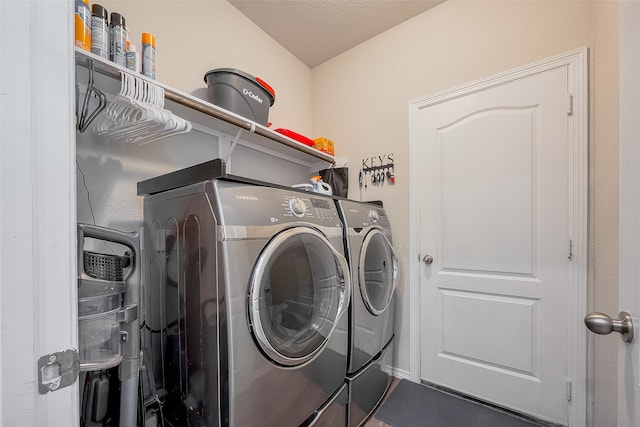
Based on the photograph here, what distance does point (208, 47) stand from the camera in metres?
1.74

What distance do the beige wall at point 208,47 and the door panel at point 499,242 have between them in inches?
47.5

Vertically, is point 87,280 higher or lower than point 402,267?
higher

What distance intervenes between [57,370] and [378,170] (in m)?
2.07

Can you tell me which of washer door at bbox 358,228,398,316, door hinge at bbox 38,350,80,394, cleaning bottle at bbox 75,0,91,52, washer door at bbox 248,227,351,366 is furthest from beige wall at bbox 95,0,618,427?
door hinge at bbox 38,350,80,394

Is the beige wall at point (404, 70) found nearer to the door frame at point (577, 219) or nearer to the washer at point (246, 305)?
the door frame at point (577, 219)

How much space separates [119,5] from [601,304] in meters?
2.86

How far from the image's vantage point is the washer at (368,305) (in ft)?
4.72

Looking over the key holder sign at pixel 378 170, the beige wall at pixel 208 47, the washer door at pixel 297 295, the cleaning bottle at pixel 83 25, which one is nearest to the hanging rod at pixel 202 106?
the cleaning bottle at pixel 83 25

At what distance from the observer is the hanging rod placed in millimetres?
983

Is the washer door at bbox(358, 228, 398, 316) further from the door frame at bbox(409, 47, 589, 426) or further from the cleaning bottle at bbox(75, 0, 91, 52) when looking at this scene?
the cleaning bottle at bbox(75, 0, 91, 52)

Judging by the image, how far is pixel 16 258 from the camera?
0.42 meters

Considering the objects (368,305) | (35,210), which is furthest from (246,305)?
(368,305)

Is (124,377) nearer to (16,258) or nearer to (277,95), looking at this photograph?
(16,258)

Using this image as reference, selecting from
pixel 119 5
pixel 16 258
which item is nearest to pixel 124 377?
pixel 16 258
